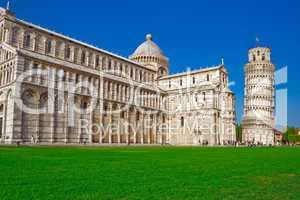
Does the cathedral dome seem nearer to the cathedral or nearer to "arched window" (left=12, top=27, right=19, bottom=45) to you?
the cathedral

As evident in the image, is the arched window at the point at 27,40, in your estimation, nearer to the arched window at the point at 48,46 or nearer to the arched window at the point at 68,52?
the arched window at the point at 48,46

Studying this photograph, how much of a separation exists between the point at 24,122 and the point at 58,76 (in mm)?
8434

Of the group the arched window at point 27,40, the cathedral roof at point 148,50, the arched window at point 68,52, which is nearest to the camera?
the arched window at point 27,40

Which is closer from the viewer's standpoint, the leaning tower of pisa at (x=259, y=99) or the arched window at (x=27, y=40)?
the arched window at (x=27, y=40)

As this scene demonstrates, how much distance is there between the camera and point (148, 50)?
71.7 m

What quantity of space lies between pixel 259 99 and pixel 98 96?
54836mm

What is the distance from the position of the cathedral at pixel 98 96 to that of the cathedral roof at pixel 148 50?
243 millimetres

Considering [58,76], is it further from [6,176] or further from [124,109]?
[6,176]

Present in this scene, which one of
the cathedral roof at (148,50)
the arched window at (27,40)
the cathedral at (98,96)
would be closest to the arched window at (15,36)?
the cathedral at (98,96)

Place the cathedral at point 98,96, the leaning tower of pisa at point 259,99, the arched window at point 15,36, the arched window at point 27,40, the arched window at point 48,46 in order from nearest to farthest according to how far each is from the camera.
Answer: the cathedral at point 98,96, the arched window at point 15,36, the arched window at point 27,40, the arched window at point 48,46, the leaning tower of pisa at point 259,99

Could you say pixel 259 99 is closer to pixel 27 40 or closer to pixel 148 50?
pixel 148 50

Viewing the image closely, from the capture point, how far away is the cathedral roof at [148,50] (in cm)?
7119

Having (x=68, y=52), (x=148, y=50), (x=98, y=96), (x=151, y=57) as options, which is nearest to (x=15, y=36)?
(x=68, y=52)

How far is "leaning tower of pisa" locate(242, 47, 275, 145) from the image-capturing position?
275ft
